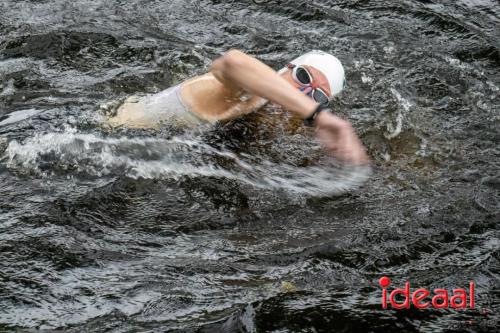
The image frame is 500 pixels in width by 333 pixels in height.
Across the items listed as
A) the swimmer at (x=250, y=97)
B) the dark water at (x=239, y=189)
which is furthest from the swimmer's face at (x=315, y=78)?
the dark water at (x=239, y=189)

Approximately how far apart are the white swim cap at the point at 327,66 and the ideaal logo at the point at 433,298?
6.90 feet

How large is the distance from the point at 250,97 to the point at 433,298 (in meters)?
2.23

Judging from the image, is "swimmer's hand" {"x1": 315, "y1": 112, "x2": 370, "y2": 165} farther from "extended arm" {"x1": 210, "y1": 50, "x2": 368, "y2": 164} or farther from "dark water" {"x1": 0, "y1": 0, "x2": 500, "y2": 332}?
"dark water" {"x1": 0, "y1": 0, "x2": 500, "y2": 332}

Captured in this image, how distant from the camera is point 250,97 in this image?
506 centimetres

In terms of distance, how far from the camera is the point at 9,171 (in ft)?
16.4

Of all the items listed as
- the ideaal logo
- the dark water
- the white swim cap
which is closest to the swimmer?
the white swim cap

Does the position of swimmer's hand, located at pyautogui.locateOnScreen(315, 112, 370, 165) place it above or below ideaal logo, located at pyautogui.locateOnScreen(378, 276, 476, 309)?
above

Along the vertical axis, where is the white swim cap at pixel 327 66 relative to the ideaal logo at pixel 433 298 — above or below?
above

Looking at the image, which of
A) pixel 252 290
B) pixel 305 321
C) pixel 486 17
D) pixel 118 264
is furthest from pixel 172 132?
pixel 486 17

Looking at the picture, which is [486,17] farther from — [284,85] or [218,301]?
[218,301]

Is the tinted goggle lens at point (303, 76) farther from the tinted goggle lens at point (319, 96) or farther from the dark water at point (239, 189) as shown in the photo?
the dark water at point (239, 189)

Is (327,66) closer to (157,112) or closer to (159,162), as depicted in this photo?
(157,112)

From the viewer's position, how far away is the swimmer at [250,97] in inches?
165

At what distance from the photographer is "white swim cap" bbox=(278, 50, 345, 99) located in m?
5.30
